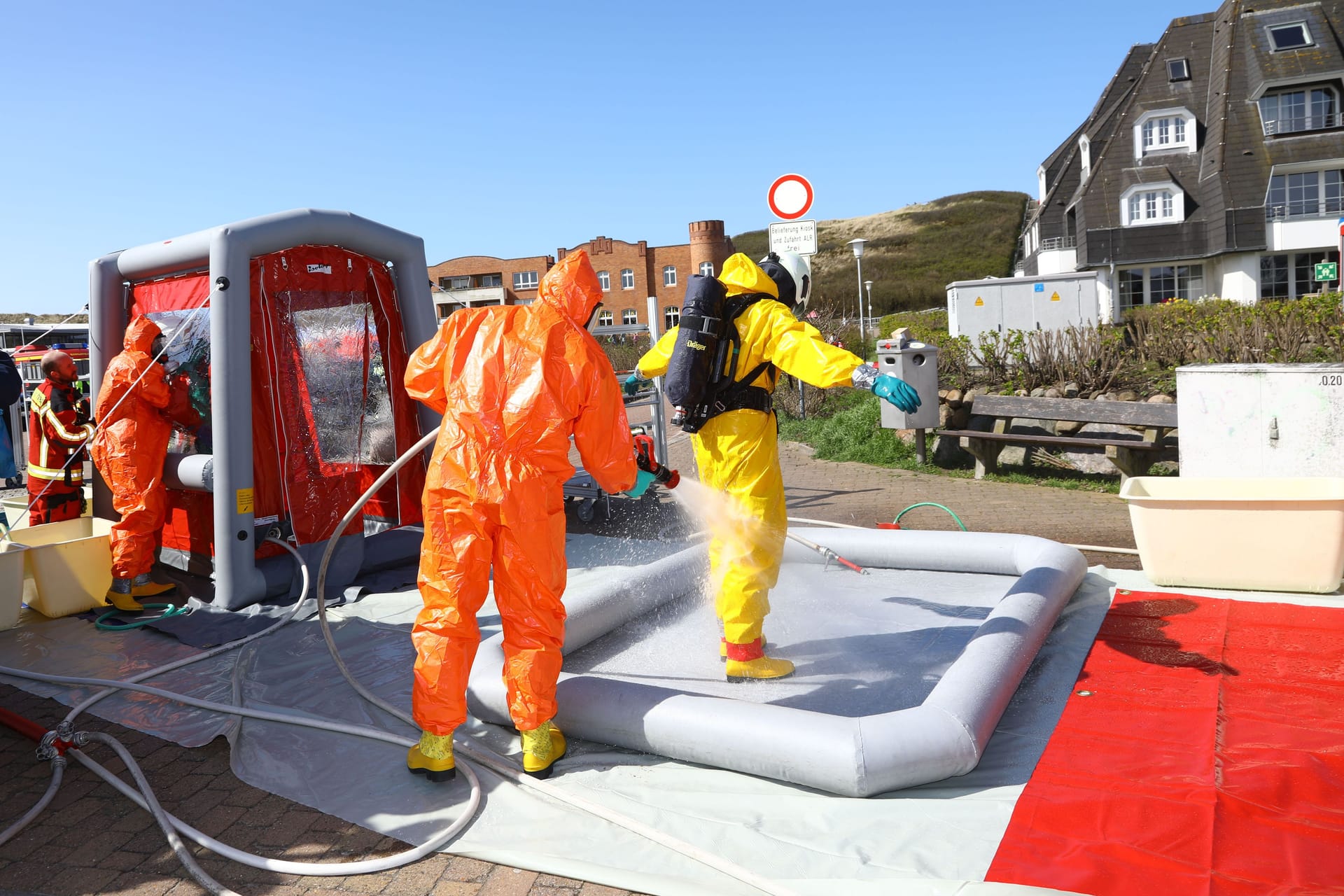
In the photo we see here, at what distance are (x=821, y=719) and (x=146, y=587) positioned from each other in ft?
15.7

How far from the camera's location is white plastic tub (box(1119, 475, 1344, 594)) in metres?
4.91

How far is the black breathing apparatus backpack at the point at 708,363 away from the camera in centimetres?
413

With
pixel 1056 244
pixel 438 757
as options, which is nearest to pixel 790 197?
pixel 438 757

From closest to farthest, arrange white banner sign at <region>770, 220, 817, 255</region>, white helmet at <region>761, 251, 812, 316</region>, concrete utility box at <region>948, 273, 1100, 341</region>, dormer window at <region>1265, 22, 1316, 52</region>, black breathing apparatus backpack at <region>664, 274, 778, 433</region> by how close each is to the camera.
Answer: black breathing apparatus backpack at <region>664, 274, 778, 433</region> < white helmet at <region>761, 251, 812, 316</region> < white banner sign at <region>770, 220, 817, 255</region> < concrete utility box at <region>948, 273, 1100, 341</region> < dormer window at <region>1265, 22, 1316, 52</region>

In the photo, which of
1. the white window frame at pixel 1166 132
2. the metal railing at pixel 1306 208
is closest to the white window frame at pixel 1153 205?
the white window frame at pixel 1166 132

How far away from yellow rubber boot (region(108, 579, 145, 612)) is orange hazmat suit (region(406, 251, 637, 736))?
3.48 m

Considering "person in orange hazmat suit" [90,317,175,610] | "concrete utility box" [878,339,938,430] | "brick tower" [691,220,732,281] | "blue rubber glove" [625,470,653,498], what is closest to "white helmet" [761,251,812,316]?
"blue rubber glove" [625,470,653,498]

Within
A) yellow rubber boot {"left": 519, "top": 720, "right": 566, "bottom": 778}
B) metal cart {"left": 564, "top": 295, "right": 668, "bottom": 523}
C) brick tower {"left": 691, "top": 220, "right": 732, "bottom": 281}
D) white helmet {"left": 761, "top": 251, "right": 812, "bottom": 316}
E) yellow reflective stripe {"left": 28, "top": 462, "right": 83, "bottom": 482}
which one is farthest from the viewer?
brick tower {"left": 691, "top": 220, "right": 732, "bottom": 281}

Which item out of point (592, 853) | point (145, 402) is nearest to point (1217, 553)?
point (592, 853)

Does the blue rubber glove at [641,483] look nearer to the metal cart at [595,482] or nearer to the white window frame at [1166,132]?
the metal cart at [595,482]

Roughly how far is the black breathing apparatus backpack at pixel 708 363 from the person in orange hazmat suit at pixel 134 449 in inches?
142

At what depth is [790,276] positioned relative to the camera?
461cm

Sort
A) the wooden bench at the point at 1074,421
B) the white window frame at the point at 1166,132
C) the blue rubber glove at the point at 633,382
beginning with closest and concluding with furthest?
1. the blue rubber glove at the point at 633,382
2. the wooden bench at the point at 1074,421
3. the white window frame at the point at 1166,132

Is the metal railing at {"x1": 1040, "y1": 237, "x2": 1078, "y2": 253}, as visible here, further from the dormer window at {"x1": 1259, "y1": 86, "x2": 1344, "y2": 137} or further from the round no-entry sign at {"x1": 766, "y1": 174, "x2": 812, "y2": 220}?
the round no-entry sign at {"x1": 766, "y1": 174, "x2": 812, "y2": 220}
